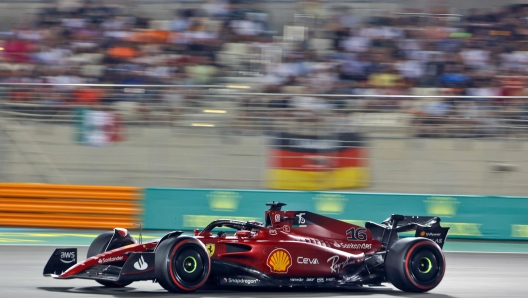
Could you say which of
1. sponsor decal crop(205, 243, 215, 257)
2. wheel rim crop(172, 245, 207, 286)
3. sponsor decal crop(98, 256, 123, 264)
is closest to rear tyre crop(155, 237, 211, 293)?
wheel rim crop(172, 245, 207, 286)

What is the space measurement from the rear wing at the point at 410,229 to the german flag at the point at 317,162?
4625 millimetres

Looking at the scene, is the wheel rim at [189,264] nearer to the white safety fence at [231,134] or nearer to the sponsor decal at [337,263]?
the sponsor decal at [337,263]

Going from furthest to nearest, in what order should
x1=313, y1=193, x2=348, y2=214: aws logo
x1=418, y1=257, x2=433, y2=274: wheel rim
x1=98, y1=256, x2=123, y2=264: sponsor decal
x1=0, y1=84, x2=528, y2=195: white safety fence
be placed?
x1=0, y1=84, x2=528, y2=195: white safety fence, x1=313, y1=193, x2=348, y2=214: aws logo, x1=418, y1=257, x2=433, y2=274: wheel rim, x1=98, y1=256, x2=123, y2=264: sponsor decal

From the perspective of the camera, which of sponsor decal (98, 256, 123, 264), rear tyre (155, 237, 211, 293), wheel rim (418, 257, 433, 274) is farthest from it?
wheel rim (418, 257, 433, 274)

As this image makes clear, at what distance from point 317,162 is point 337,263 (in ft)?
17.1

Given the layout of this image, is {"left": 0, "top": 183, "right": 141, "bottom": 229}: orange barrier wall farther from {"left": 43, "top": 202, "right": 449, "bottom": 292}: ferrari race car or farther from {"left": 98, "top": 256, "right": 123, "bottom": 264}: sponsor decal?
{"left": 98, "top": 256, "right": 123, "bottom": 264}: sponsor decal

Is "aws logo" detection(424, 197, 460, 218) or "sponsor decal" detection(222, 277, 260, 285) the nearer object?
"sponsor decal" detection(222, 277, 260, 285)

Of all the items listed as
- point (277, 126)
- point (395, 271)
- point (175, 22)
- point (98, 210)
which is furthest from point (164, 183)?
point (395, 271)

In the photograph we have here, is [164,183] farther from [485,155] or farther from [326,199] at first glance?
[485,155]

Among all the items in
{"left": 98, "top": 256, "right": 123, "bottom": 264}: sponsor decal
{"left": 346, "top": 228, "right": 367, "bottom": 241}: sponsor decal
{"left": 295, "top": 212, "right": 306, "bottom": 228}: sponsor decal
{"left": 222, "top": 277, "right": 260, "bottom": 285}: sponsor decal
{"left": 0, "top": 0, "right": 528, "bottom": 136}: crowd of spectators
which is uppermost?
{"left": 0, "top": 0, "right": 528, "bottom": 136}: crowd of spectators

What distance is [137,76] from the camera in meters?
14.2

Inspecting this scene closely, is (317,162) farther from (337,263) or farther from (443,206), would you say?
(337,263)

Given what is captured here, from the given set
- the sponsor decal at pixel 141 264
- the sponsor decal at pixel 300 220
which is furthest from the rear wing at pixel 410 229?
the sponsor decal at pixel 141 264

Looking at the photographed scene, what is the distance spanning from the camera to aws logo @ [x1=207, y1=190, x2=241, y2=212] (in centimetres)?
1223
